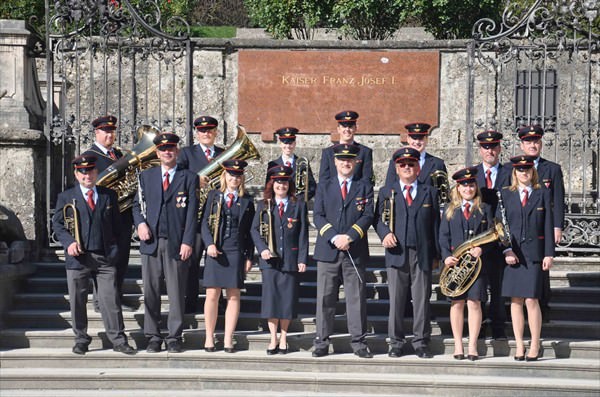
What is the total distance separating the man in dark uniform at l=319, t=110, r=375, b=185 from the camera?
11398 mm

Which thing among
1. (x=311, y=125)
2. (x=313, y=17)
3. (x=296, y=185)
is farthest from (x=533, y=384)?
(x=313, y=17)

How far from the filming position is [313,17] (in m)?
23.8

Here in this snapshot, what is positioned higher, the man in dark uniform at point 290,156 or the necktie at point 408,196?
the man in dark uniform at point 290,156

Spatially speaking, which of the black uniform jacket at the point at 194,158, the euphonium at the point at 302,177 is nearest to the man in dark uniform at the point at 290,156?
the euphonium at the point at 302,177

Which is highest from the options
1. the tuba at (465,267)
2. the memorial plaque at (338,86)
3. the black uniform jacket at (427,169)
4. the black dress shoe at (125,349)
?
the memorial plaque at (338,86)

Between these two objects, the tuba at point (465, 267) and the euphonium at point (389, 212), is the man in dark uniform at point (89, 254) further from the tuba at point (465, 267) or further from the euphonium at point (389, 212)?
the tuba at point (465, 267)

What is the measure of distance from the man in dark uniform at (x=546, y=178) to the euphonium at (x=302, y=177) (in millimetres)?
2100

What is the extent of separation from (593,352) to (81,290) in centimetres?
446

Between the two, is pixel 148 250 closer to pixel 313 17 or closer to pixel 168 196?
pixel 168 196

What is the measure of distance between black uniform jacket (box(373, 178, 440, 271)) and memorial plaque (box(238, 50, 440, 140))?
17.7 ft

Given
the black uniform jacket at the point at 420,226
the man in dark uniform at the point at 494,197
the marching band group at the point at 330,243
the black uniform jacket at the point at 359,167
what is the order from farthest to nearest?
the black uniform jacket at the point at 359,167
the man in dark uniform at the point at 494,197
the black uniform jacket at the point at 420,226
the marching band group at the point at 330,243

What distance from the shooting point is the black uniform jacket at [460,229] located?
10602 millimetres

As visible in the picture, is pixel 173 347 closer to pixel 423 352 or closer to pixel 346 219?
pixel 346 219

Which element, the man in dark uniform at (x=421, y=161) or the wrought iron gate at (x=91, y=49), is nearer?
the man in dark uniform at (x=421, y=161)
